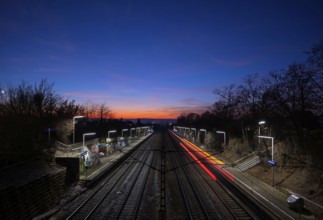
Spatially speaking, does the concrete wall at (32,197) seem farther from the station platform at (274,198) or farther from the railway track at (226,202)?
the station platform at (274,198)

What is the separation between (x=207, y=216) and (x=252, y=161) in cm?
1390

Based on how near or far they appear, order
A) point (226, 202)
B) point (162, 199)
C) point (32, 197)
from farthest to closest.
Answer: point (162, 199) → point (226, 202) → point (32, 197)

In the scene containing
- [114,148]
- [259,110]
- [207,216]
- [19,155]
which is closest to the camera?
[207,216]

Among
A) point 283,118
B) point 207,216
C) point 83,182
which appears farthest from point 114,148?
point 207,216

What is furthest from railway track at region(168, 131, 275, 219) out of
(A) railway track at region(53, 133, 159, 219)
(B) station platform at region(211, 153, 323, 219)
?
(A) railway track at region(53, 133, 159, 219)

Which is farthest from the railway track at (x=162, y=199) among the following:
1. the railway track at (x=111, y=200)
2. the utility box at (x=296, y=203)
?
the utility box at (x=296, y=203)

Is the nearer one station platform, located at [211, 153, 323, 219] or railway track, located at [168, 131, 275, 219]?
station platform, located at [211, 153, 323, 219]

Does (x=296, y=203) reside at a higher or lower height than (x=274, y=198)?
higher

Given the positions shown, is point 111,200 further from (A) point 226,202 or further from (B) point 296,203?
(B) point 296,203

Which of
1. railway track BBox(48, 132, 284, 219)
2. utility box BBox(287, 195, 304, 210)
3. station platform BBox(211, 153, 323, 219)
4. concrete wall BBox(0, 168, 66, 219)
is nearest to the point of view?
concrete wall BBox(0, 168, 66, 219)

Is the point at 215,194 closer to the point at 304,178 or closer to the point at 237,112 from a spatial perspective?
the point at 304,178

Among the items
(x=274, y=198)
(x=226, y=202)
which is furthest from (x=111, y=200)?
(x=274, y=198)

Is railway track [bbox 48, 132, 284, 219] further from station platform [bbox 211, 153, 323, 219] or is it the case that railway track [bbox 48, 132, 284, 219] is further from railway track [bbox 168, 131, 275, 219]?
station platform [bbox 211, 153, 323, 219]

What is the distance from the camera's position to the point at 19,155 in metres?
17.6
